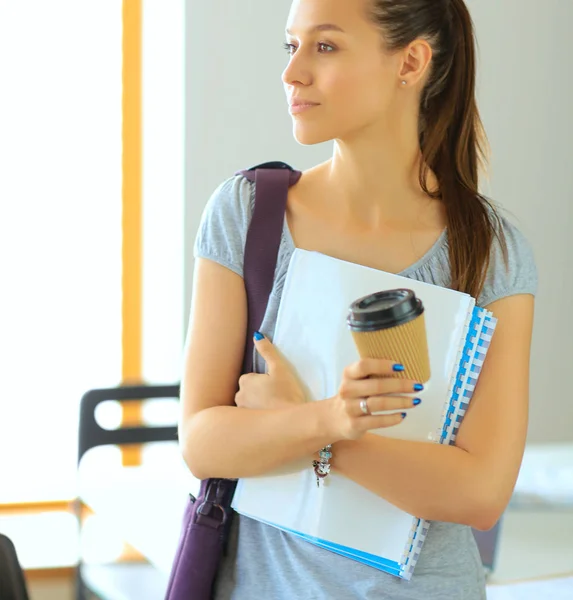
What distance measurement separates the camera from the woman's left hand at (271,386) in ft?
3.12

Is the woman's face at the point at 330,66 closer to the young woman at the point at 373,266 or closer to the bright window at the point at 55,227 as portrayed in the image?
the young woman at the point at 373,266

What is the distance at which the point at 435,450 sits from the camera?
0.96 meters

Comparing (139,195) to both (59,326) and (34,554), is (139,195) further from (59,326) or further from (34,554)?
(34,554)

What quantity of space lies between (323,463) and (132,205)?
234 cm

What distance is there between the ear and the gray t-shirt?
0.64 feet

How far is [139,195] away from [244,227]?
2.21 m

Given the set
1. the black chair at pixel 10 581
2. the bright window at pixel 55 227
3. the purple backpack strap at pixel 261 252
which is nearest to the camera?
the purple backpack strap at pixel 261 252

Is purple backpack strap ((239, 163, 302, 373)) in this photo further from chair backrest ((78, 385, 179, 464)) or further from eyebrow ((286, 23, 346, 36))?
chair backrest ((78, 385, 179, 464))

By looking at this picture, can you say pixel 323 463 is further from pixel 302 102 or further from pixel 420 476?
pixel 302 102

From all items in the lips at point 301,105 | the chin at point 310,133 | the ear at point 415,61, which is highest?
the ear at point 415,61

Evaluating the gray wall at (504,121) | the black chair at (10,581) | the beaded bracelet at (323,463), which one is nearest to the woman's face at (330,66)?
the beaded bracelet at (323,463)

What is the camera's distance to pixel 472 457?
978 millimetres

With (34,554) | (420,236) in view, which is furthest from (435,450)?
(34,554)

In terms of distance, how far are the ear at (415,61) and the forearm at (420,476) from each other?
43cm
